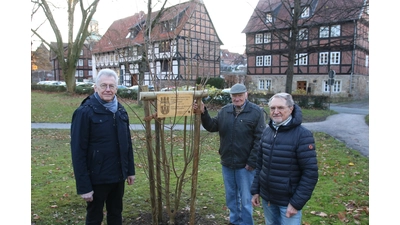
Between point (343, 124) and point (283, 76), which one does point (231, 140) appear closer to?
point (343, 124)

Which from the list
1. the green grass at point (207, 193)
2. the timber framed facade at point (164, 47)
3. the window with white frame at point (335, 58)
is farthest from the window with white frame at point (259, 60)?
the green grass at point (207, 193)

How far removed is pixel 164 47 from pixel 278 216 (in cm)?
257

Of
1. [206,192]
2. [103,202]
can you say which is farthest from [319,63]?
[103,202]

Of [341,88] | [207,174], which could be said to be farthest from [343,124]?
[341,88]

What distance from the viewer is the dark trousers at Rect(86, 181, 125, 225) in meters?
2.95

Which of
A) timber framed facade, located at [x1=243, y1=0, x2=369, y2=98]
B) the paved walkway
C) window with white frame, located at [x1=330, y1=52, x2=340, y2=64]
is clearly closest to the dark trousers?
the paved walkway

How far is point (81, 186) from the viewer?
276 cm

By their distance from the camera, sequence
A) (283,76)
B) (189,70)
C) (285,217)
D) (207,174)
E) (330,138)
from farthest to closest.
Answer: (283,76) < (330,138) < (207,174) < (189,70) < (285,217)

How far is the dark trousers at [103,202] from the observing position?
295 centimetres

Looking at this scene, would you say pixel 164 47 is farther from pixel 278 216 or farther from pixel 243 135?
pixel 278 216

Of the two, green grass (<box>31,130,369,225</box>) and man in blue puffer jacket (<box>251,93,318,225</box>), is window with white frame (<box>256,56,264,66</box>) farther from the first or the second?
man in blue puffer jacket (<box>251,93,318,225</box>)

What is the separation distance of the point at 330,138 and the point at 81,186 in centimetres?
950

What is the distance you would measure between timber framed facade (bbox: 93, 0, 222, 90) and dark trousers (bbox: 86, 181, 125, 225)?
119 centimetres

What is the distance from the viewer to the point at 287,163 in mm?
2627
